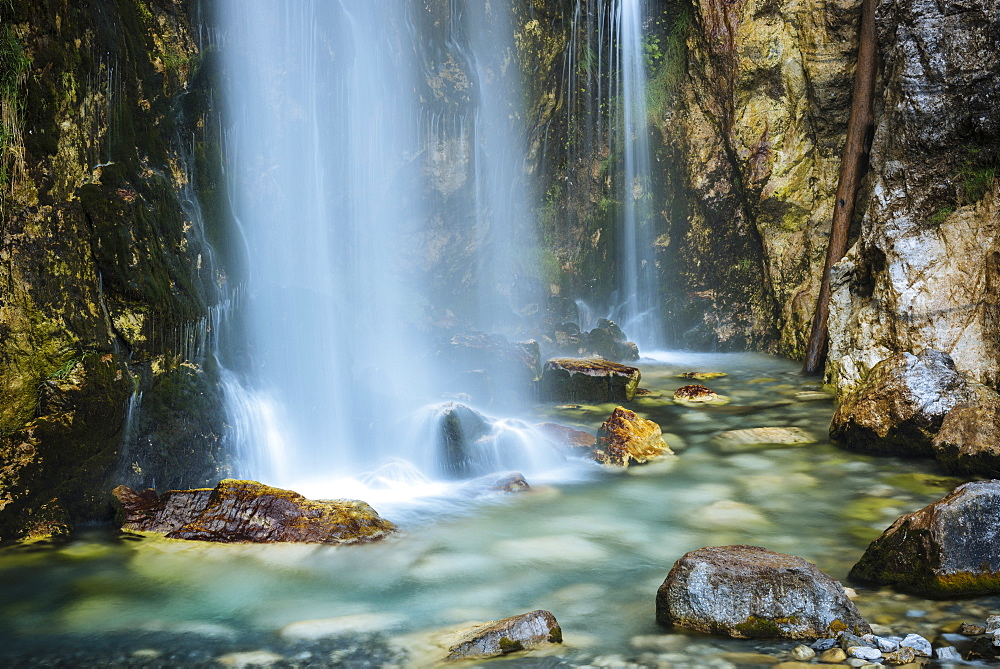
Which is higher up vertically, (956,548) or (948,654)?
(956,548)

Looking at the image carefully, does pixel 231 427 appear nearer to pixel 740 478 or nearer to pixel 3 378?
pixel 3 378

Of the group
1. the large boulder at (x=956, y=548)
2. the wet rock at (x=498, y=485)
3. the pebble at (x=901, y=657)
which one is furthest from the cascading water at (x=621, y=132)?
the pebble at (x=901, y=657)

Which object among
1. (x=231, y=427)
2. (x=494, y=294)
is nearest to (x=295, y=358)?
(x=231, y=427)

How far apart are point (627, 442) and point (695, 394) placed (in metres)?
2.97

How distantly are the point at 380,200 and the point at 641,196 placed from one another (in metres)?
5.35

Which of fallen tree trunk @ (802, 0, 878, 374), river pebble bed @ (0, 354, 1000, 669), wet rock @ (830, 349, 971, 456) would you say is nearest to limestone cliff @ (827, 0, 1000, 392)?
wet rock @ (830, 349, 971, 456)

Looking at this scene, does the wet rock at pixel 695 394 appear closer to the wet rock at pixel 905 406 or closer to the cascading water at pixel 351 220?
the wet rock at pixel 905 406

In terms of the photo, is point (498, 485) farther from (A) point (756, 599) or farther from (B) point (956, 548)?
(B) point (956, 548)

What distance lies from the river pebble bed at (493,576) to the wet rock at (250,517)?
12cm

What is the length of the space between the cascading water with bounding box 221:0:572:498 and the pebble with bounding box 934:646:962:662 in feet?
14.4

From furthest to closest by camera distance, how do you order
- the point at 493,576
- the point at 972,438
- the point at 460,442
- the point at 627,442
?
the point at 627,442 → the point at 460,442 → the point at 972,438 → the point at 493,576

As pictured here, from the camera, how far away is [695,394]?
954 cm

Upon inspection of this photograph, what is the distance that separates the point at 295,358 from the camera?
838 cm

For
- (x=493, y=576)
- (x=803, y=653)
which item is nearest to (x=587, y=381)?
(x=493, y=576)
